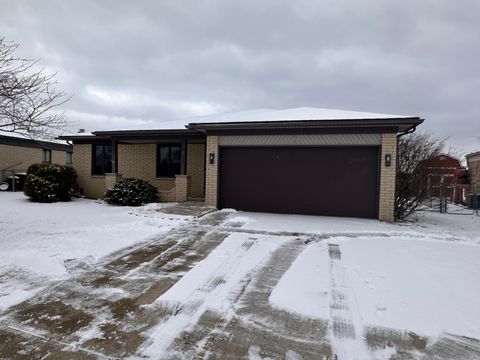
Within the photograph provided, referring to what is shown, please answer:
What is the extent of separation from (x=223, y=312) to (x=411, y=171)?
362 inches

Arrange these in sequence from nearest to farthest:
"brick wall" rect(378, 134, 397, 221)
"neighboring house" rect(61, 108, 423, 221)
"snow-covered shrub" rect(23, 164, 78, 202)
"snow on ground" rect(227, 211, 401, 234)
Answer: "snow on ground" rect(227, 211, 401, 234) → "brick wall" rect(378, 134, 397, 221) → "neighboring house" rect(61, 108, 423, 221) → "snow-covered shrub" rect(23, 164, 78, 202)

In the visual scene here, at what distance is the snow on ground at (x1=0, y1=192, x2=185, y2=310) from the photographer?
4.01 metres

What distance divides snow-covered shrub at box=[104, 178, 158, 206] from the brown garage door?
309cm

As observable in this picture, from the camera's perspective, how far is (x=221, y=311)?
320 cm

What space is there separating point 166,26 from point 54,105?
7329mm

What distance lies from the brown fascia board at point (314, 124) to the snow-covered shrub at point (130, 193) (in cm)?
326

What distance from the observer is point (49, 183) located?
11.9 metres

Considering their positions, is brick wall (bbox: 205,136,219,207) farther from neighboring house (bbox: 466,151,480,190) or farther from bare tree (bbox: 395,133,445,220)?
neighboring house (bbox: 466,151,480,190)

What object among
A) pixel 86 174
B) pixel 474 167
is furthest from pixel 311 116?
pixel 474 167

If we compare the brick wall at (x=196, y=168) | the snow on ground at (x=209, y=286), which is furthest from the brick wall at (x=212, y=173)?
the snow on ground at (x=209, y=286)

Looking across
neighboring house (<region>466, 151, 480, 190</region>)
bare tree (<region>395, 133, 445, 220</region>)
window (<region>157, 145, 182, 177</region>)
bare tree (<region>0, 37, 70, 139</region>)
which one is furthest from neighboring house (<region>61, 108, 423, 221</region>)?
neighboring house (<region>466, 151, 480, 190</region>)

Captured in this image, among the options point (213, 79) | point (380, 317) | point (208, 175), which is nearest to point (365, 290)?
point (380, 317)

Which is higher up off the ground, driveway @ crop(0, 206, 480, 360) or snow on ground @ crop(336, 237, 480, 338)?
snow on ground @ crop(336, 237, 480, 338)

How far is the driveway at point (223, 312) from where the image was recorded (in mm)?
2525
